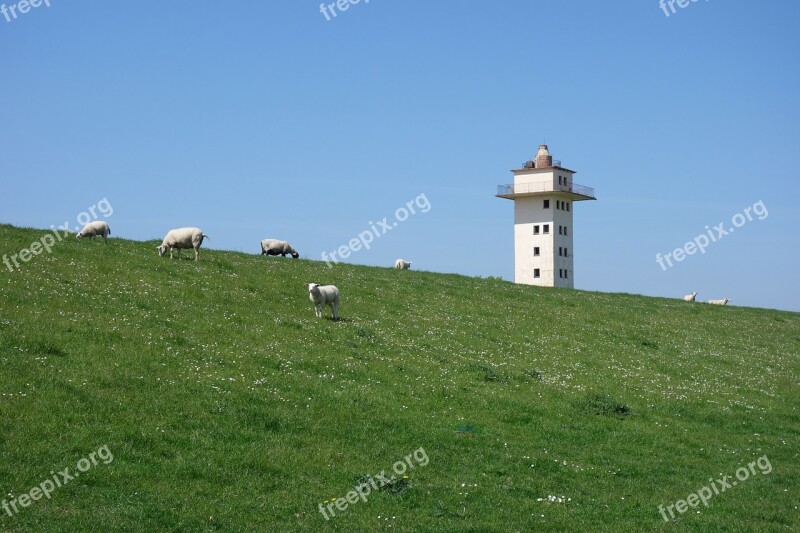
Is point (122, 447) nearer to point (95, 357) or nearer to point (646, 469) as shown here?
point (95, 357)

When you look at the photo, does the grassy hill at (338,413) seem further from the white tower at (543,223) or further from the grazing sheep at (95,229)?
the white tower at (543,223)

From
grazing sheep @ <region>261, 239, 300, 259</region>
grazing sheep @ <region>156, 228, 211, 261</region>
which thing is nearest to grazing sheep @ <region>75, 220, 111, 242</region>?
grazing sheep @ <region>156, 228, 211, 261</region>

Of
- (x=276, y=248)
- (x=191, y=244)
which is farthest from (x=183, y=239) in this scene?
(x=276, y=248)

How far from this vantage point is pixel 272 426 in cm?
1866

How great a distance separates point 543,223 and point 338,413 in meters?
83.7

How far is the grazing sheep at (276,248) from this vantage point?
5284 centimetres

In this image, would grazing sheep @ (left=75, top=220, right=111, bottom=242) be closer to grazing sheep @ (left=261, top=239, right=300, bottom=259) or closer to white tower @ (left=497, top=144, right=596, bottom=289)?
grazing sheep @ (left=261, top=239, right=300, bottom=259)

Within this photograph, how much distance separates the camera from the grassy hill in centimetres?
1520

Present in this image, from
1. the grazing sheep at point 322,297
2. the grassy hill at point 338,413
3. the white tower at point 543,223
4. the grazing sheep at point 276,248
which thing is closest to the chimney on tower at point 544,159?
the white tower at point 543,223

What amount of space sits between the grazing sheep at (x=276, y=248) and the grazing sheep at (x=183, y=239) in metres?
14.3

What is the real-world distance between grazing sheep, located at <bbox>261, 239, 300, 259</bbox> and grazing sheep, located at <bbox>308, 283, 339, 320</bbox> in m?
21.3

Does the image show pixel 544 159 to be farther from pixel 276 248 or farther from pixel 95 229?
pixel 95 229

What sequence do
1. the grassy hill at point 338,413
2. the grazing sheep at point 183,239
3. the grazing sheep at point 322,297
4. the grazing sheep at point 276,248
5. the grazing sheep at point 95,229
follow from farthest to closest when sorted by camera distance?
the grazing sheep at point 276,248, the grazing sheep at point 95,229, the grazing sheep at point 183,239, the grazing sheep at point 322,297, the grassy hill at point 338,413

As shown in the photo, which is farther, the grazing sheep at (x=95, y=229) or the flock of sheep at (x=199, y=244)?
the grazing sheep at (x=95, y=229)
